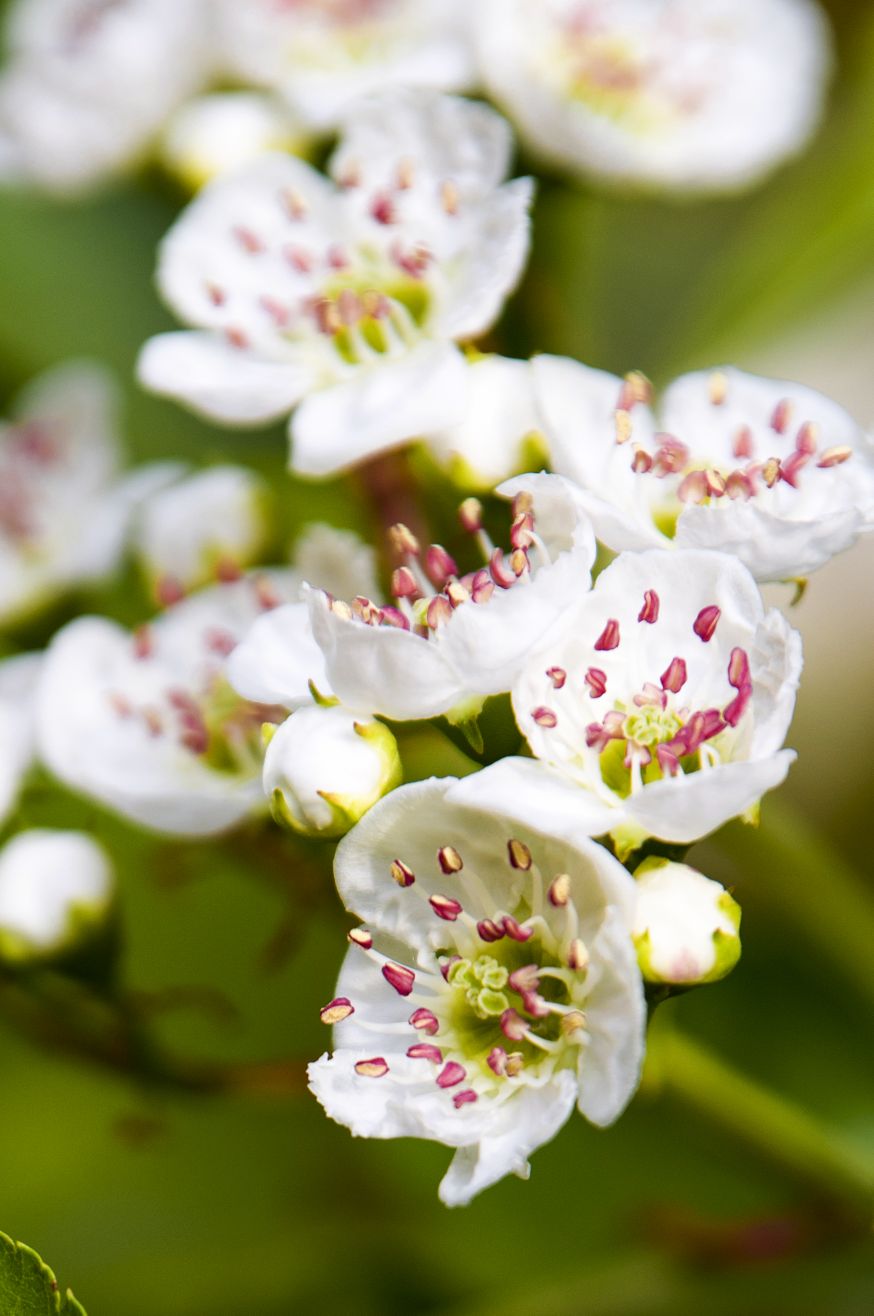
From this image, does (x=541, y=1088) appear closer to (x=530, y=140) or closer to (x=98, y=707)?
(x=98, y=707)

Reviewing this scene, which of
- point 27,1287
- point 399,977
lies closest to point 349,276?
point 399,977

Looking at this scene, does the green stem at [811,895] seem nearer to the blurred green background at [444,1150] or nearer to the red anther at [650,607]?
the blurred green background at [444,1150]

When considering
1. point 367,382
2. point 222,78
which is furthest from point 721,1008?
point 222,78

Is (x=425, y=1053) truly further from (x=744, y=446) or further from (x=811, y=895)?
(x=811, y=895)

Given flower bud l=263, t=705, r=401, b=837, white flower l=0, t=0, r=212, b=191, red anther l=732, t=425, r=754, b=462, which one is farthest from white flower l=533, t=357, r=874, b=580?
white flower l=0, t=0, r=212, b=191

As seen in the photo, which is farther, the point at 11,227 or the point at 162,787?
the point at 11,227

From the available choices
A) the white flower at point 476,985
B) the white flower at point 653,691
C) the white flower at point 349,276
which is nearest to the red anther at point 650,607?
the white flower at point 653,691

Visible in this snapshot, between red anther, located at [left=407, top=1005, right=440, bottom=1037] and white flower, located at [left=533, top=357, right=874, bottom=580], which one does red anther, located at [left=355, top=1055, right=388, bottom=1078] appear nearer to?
red anther, located at [left=407, top=1005, right=440, bottom=1037]
